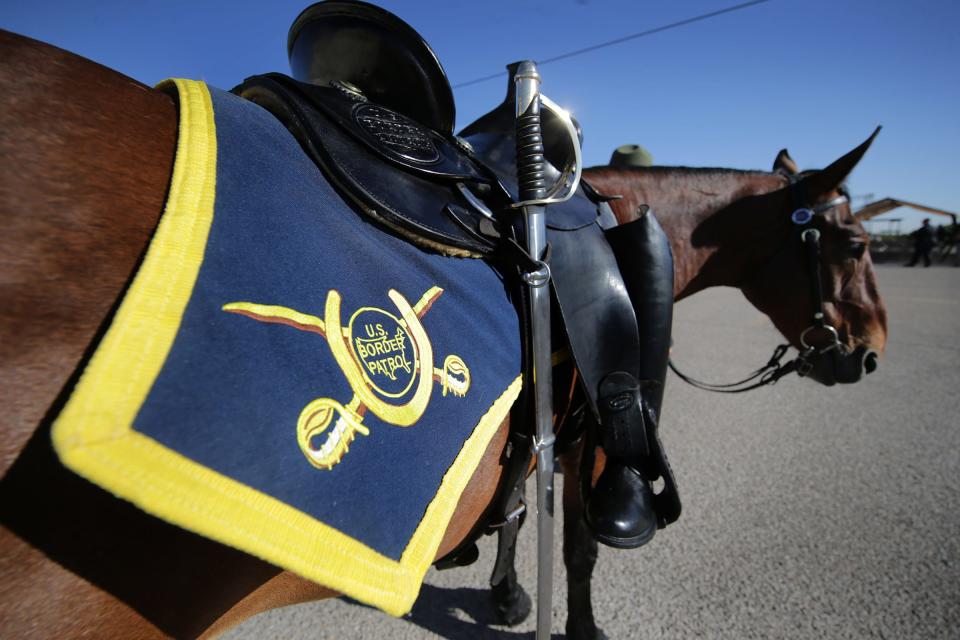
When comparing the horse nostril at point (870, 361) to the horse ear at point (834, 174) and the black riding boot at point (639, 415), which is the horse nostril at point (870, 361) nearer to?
the horse ear at point (834, 174)

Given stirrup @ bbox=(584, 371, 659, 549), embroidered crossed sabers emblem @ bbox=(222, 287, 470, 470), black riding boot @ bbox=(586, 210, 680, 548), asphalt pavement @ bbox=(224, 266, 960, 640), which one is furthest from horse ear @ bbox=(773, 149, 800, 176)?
embroidered crossed sabers emblem @ bbox=(222, 287, 470, 470)

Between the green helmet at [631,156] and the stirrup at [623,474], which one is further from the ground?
the green helmet at [631,156]

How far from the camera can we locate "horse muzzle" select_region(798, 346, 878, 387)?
2.07 meters

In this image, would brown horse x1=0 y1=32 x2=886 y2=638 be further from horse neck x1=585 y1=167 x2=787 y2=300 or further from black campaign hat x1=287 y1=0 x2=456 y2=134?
horse neck x1=585 y1=167 x2=787 y2=300

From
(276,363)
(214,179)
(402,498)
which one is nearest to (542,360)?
(402,498)

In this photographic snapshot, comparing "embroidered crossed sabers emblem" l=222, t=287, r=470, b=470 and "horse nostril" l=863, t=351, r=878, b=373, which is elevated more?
"embroidered crossed sabers emblem" l=222, t=287, r=470, b=470

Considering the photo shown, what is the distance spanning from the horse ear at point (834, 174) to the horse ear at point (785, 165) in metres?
0.19

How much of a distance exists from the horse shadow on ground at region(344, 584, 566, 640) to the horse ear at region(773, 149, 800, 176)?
2422mm

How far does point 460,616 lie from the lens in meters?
2.12

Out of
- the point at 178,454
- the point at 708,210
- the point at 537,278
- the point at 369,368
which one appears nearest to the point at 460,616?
the point at 537,278

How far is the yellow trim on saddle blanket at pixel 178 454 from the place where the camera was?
1.38 ft

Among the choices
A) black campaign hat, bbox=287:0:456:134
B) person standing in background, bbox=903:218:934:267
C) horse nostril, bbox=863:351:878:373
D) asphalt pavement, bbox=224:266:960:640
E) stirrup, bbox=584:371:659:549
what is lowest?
person standing in background, bbox=903:218:934:267

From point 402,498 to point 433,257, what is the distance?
1.64 ft

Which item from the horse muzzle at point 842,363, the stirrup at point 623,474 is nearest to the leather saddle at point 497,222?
the stirrup at point 623,474
